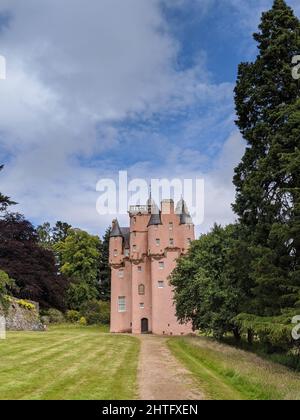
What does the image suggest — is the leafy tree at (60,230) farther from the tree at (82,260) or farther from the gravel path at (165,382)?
the gravel path at (165,382)

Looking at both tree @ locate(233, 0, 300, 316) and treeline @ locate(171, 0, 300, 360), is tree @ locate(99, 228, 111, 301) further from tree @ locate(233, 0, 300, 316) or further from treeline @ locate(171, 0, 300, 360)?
tree @ locate(233, 0, 300, 316)

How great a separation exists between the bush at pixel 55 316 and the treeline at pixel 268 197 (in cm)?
2440

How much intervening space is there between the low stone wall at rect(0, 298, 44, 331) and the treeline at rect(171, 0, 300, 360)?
15195 millimetres

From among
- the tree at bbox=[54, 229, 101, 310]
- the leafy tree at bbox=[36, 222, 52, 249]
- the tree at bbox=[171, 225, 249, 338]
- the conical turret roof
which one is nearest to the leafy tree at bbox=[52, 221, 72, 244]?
the leafy tree at bbox=[36, 222, 52, 249]

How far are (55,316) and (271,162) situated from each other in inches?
1384

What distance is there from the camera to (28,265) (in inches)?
1676

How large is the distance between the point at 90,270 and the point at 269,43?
49.4 metres

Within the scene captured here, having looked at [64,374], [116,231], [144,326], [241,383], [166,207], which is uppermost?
[166,207]

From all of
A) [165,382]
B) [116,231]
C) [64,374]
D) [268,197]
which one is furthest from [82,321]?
[165,382]

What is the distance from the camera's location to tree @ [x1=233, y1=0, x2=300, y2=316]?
1647 centimetres

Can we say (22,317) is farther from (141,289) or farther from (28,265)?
(141,289)

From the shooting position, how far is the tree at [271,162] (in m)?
16.5
